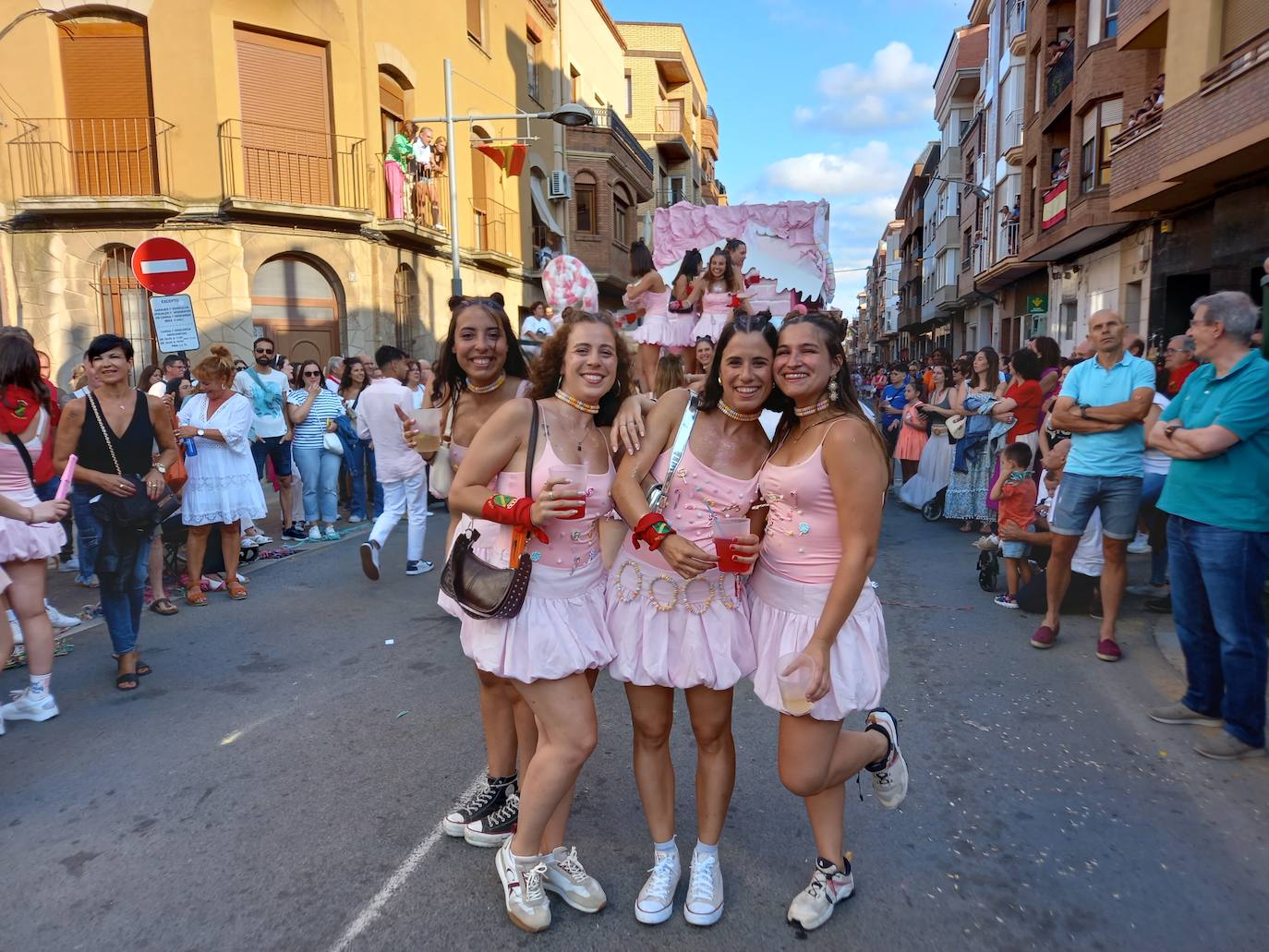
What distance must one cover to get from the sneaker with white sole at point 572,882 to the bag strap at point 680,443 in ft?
4.10

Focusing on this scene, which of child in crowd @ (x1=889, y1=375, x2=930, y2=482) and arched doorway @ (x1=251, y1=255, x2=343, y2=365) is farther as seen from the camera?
arched doorway @ (x1=251, y1=255, x2=343, y2=365)

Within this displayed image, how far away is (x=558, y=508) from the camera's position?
2479 mm

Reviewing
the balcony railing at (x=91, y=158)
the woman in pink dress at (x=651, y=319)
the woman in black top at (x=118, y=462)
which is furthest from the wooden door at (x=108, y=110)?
the woman in black top at (x=118, y=462)

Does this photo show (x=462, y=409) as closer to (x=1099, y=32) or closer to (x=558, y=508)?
(x=558, y=508)

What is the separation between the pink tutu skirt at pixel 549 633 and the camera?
2.55 metres

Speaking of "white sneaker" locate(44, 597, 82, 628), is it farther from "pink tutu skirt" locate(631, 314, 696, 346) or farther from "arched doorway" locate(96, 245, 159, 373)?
"arched doorway" locate(96, 245, 159, 373)

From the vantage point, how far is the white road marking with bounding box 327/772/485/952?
103 inches

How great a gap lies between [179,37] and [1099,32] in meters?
19.3

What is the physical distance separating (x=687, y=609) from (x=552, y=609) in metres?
0.44

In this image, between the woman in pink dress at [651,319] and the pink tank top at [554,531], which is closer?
the pink tank top at [554,531]

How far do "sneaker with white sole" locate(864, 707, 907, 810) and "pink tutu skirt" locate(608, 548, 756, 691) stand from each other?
0.57 meters

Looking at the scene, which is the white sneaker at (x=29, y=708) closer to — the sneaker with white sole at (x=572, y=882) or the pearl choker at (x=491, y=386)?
the pearl choker at (x=491, y=386)

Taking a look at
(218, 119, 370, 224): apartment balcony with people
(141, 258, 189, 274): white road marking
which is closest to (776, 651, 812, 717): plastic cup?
(141, 258, 189, 274): white road marking

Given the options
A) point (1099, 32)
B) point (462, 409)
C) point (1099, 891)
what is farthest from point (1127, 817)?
point (1099, 32)
